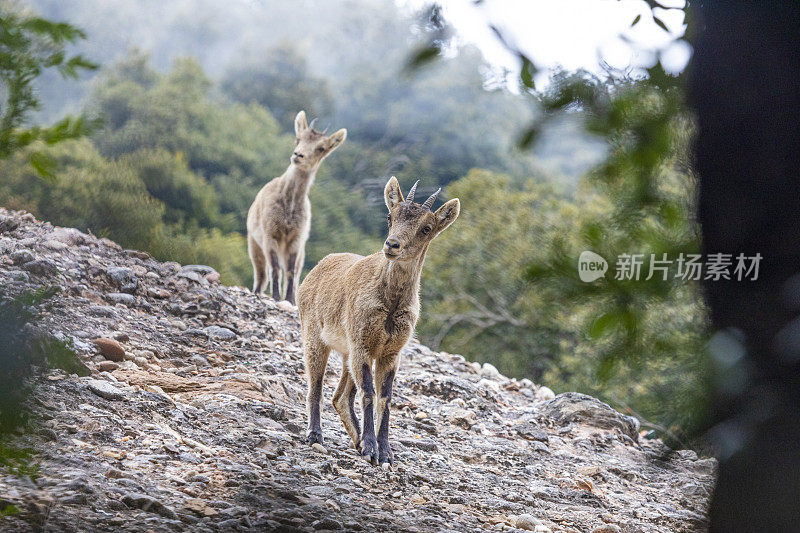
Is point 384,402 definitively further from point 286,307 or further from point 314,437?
point 286,307

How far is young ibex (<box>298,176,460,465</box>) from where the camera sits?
5379 millimetres

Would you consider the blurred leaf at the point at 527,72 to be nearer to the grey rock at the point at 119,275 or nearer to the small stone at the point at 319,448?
the small stone at the point at 319,448

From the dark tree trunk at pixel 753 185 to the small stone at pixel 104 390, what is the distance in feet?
13.5

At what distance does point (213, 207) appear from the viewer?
2867cm

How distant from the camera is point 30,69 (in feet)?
6.86

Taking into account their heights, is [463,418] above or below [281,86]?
below

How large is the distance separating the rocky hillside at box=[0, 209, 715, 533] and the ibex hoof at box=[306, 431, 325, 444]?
0.33 feet

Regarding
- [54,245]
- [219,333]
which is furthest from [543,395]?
[54,245]

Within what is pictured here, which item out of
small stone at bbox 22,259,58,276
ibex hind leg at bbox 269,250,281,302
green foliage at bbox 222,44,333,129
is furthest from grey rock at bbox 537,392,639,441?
green foliage at bbox 222,44,333,129

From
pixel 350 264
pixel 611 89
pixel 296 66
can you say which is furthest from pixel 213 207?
pixel 611 89

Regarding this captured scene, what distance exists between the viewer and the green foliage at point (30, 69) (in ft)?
6.22

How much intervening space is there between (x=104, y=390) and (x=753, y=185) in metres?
4.38

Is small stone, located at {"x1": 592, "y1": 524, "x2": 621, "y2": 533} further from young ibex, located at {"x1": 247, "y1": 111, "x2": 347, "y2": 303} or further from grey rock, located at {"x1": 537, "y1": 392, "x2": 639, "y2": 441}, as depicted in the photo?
young ibex, located at {"x1": 247, "y1": 111, "x2": 347, "y2": 303}

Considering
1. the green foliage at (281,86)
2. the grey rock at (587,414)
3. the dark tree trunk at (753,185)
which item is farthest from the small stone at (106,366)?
the green foliage at (281,86)
